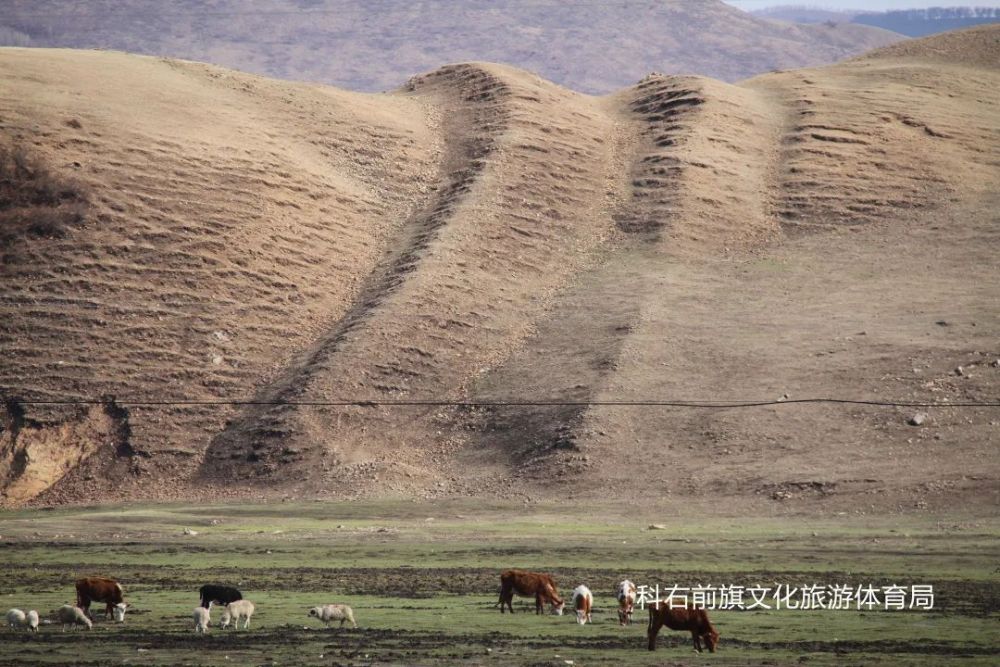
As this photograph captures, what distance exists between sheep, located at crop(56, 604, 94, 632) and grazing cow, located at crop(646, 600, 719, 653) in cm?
1013

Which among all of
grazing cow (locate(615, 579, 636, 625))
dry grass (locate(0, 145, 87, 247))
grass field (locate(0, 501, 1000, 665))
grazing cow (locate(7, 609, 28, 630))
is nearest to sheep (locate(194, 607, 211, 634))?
grass field (locate(0, 501, 1000, 665))

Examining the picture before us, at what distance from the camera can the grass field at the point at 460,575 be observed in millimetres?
23094

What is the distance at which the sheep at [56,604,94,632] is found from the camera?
25745mm

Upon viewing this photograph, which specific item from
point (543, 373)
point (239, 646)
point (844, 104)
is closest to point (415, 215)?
point (543, 373)

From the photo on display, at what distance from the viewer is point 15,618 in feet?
84.2

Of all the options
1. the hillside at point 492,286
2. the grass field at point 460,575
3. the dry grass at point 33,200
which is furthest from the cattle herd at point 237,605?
the dry grass at point 33,200

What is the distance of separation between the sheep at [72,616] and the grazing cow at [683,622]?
33.2 feet

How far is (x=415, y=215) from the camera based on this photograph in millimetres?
71250

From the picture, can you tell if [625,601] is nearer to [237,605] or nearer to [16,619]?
[237,605]

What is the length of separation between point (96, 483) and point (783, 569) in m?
29.3

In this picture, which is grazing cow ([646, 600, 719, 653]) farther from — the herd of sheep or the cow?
the cow

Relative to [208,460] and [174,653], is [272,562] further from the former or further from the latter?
[208,460]

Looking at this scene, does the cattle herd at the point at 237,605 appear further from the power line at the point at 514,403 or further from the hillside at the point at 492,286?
the power line at the point at 514,403

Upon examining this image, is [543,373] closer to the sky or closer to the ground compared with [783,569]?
closer to the sky
